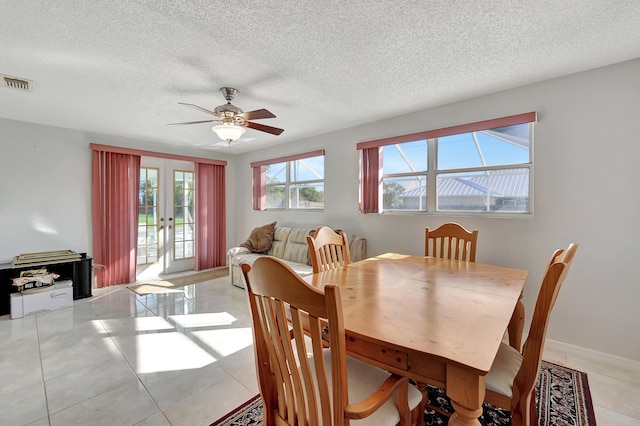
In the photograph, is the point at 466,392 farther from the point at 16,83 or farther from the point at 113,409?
the point at 16,83

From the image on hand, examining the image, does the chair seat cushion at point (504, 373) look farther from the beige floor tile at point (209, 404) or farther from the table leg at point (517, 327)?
the beige floor tile at point (209, 404)

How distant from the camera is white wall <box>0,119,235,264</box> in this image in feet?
11.4

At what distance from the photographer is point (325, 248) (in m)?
2.14

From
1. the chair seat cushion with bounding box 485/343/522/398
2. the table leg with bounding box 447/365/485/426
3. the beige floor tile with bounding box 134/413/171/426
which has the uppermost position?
the table leg with bounding box 447/365/485/426

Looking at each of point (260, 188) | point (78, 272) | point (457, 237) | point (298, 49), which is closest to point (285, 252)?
point (260, 188)

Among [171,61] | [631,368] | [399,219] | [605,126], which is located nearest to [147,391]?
[171,61]

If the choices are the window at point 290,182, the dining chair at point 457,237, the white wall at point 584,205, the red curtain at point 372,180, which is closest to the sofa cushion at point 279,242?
the window at point 290,182

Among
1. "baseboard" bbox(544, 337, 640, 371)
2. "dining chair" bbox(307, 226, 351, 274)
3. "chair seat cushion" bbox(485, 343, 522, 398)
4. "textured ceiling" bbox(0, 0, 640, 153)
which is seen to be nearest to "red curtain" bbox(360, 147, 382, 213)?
"textured ceiling" bbox(0, 0, 640, 153)

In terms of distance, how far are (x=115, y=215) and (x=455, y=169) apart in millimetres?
4737

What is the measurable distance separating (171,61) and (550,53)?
2761 millimetres

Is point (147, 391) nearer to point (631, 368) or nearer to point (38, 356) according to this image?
point (38, 356)

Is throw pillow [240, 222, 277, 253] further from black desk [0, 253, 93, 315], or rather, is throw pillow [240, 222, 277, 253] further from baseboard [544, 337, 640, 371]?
baseboard [544, 337, 640, 371]

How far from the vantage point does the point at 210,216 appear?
535 cm

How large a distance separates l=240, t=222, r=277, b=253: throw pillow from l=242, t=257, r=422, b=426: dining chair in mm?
3348
